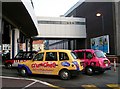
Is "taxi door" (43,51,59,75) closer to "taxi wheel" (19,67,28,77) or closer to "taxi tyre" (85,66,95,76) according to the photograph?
"taxi wheel" (19,67,28,77)

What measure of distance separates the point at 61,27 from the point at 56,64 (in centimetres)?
4484

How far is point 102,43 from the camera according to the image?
4619 centimetres

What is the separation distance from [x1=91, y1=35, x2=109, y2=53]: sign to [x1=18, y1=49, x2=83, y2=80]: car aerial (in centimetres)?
3067

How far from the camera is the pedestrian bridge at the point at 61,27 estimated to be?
5769 cm

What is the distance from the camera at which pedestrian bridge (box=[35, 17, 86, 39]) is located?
57688mm

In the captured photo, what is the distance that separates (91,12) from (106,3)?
336 inches

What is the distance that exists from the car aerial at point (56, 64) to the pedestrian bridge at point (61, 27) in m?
42.5

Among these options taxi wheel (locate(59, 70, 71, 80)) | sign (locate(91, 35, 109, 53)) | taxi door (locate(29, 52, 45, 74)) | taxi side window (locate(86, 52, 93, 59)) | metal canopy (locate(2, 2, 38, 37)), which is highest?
metal canopy (locate(2, 2, 38, 37))

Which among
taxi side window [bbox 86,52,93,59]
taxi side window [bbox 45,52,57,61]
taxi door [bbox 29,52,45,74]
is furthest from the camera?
taxi side window [bbox 86,52,93,59]

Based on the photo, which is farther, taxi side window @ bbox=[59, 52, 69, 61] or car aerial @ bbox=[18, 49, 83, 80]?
taxi side window @ bbox=[59, 52, 69, 61]

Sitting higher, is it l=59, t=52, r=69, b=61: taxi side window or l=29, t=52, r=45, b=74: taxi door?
l=59, t=52, r=69, b=61: taxi side window

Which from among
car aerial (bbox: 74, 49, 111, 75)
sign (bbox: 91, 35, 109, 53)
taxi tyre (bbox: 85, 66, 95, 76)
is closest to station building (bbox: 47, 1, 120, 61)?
sign (bbox: 91, 35, 109, 53)

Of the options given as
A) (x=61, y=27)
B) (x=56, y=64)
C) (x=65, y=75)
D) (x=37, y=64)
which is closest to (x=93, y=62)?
(x=65, y=75)

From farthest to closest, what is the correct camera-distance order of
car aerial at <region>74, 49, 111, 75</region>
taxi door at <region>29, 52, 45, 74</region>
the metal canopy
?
car aerial at <region>74, 49, 111, 75</region>
the metal canopy
taxi door at <region>29, 52, 45, 74</region>
